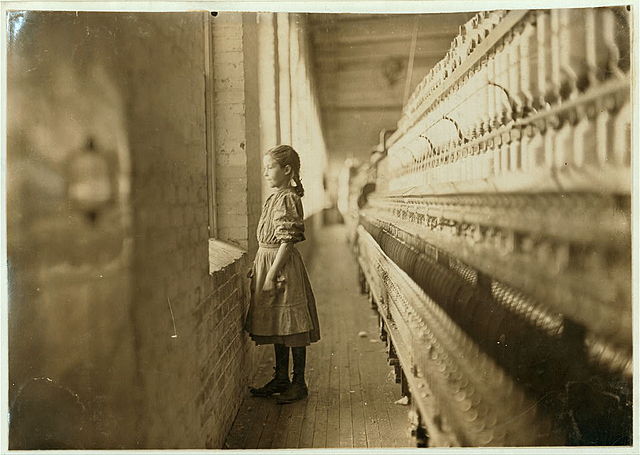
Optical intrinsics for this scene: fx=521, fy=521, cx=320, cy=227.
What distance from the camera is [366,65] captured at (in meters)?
2.25

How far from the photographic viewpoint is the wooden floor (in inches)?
84.6

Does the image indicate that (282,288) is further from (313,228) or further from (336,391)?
(336,391)

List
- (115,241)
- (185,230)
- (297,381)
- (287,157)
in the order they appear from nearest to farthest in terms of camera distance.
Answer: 1. (115,241)
2. (185,230)
3. (287,157)
4. (297,381)

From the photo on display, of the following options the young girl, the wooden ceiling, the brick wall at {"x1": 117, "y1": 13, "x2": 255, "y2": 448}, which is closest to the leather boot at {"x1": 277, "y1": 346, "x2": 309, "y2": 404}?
the young girl

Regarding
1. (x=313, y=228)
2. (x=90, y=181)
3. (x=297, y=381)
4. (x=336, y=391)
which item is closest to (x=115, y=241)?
(x=90, y=181)

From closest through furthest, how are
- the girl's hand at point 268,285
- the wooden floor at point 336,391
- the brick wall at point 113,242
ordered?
the brick wall at point 113,242
the wooden floor at point 336,391
the girl's hand at point 268,285

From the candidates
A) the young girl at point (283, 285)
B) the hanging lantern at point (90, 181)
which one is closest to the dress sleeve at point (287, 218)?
the young girl at point (283, 285)

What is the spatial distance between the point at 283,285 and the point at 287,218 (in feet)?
0.96

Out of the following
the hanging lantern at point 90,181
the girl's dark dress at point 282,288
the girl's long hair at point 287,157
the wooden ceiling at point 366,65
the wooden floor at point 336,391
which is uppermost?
the wooden ceiling at point 366,65

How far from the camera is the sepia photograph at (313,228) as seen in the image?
1.80 metres

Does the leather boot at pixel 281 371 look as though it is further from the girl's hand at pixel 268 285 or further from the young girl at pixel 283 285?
the girl's hand at pixel 268 285

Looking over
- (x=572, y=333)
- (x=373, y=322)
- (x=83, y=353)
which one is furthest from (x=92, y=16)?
(x=572, y=333)

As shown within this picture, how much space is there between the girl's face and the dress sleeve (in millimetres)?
66

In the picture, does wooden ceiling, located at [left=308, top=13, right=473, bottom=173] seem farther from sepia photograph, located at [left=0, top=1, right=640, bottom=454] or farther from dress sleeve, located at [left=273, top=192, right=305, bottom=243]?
dress sleeve, located at [left=273, top=192, right=305, bottom=243]
